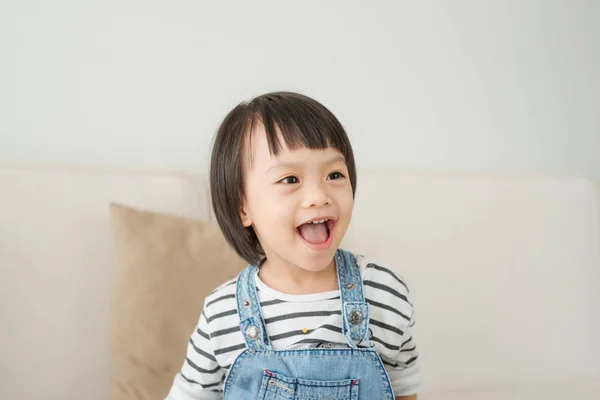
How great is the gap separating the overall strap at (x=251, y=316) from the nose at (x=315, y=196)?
0.63ft

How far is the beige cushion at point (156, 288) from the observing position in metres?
1.24

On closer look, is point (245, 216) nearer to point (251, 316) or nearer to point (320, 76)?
point (251, 316)

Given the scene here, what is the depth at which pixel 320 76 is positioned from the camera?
174cm

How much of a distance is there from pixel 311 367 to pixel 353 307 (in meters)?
0.12

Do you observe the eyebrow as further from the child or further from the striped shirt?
the striped shirt

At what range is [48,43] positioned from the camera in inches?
59.5

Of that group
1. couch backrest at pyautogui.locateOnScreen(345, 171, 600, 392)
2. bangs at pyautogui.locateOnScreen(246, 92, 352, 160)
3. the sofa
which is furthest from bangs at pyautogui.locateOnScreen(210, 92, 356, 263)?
couch backrest at pyautogui.locateOnScreen(345, 171, 600, 392)

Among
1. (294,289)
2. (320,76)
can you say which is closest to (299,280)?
(294,289)

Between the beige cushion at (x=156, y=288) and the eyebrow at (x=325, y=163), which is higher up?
the eyebrow at (x=325, y=163)

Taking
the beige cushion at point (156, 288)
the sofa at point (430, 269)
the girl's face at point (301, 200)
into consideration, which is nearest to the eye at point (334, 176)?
the girl's face at point (301, 200)

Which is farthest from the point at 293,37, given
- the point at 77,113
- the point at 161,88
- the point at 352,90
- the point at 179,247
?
→ the point at 179,247

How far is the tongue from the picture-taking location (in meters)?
0.93

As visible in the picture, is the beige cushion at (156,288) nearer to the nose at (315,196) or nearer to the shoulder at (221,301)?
the shoulder at (221,301)

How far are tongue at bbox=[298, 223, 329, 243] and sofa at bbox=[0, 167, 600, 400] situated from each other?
1.82ft
